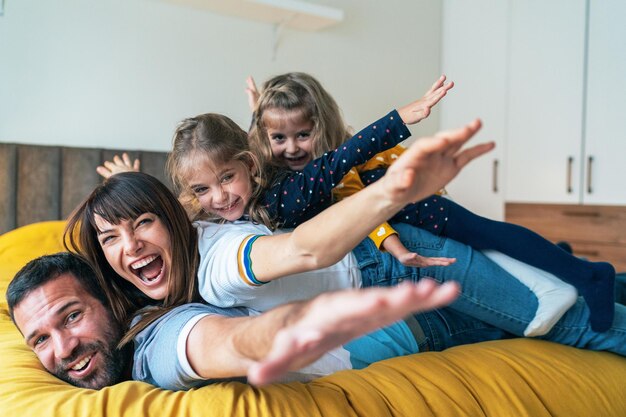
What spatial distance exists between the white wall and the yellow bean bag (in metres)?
1.50

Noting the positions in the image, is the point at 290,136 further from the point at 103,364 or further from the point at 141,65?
the point at 141,65

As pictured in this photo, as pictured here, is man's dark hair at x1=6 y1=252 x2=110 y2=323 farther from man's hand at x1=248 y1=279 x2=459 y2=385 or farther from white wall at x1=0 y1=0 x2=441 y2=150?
white wall at x1=0 y1=0 x2=441 y2=150

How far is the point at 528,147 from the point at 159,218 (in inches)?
114

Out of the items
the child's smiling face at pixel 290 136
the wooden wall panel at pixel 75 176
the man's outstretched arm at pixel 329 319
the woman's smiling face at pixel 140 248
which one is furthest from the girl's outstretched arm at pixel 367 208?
the wooden wall panel at pixel 75 176

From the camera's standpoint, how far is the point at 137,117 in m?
2.74

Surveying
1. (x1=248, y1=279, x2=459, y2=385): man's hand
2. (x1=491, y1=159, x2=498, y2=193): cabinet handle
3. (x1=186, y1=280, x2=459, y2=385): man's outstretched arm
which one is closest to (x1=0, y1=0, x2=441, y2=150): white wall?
(x1=491, y1=159, x2=498, y2=193): cabinet handle

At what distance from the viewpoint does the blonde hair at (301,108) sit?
5.05 ft

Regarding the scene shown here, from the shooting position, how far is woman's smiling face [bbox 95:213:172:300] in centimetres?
110

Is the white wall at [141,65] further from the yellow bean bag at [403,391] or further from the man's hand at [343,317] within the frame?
the man's hand at [343,317]

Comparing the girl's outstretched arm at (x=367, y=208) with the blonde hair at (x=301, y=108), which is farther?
the blonde hair at (x=301, y=108)

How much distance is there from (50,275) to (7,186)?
4.77 ft

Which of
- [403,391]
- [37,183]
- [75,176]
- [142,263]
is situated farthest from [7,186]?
[403,391]

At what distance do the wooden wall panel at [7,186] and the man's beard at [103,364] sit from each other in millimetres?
1526

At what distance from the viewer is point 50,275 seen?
111 centimetres
